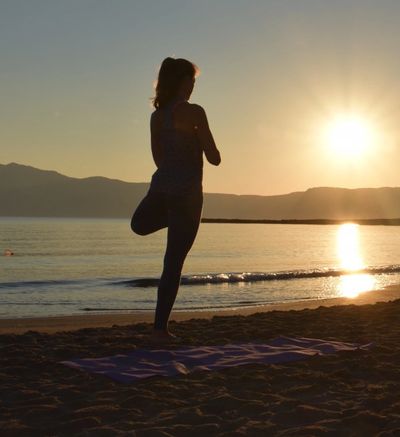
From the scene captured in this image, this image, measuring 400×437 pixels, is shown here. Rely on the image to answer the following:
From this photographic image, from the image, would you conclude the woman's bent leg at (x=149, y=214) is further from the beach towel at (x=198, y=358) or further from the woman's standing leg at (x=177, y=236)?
the beach towel at (x=198, y=358)

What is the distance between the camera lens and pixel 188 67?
5254 mm

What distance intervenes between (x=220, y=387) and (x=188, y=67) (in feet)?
9.12

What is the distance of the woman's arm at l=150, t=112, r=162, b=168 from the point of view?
5367 millimetres

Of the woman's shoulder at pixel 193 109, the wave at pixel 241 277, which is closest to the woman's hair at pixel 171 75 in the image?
the woman's shoulder at pixel 193 109

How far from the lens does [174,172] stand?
523 centimetres

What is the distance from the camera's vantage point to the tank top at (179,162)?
5207mm

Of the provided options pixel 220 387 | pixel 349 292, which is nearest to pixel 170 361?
pixel 220 387

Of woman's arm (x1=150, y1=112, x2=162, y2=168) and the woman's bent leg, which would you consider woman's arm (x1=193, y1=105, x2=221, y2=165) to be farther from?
the woman's bent leg

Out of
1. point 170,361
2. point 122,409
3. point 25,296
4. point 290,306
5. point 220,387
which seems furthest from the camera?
point 25,296

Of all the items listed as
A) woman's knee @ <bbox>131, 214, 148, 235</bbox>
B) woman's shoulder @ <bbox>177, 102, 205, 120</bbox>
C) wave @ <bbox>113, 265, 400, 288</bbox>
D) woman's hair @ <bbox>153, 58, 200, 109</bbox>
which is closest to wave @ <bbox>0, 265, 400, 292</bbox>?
wave @ <bbox>113, 265, 400, 288</bbox>

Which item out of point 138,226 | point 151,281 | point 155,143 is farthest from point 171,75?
point 151,281

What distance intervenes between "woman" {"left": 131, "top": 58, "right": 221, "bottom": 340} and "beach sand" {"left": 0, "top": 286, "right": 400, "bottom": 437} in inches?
36.2

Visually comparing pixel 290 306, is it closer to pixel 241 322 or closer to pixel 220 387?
pixel 241 322

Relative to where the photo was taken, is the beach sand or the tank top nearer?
the beach sand
